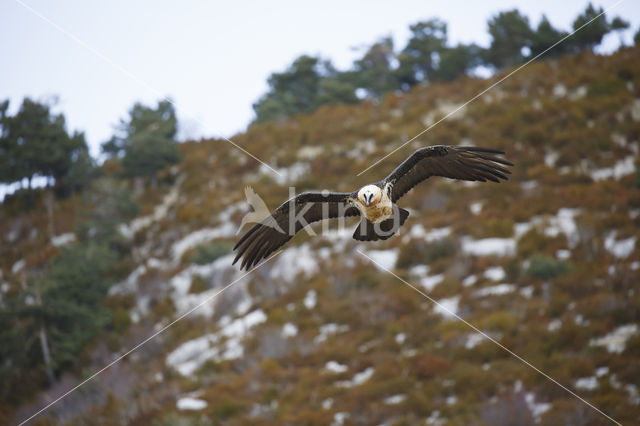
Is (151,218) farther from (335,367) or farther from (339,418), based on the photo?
(339,418)

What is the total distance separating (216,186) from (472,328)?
1487 cm

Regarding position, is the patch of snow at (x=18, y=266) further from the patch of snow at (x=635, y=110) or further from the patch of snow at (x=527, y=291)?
the patch of snow at (x=635, y=110)

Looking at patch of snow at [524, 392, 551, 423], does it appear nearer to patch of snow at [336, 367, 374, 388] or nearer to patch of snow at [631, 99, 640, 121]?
patch of snow at [336, 367, 374, 388]

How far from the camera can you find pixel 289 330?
19484mm

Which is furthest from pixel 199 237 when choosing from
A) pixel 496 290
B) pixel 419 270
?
pixel 496 290

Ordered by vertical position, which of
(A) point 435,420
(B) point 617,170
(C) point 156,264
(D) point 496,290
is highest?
(B) point 617,170

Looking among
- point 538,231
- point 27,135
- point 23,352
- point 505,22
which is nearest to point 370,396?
point 538,231

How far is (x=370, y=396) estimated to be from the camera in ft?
51.6

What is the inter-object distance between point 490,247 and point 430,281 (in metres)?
2.04

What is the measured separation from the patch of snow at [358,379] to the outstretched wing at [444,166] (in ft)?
26.0

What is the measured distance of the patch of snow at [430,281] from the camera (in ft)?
65.6

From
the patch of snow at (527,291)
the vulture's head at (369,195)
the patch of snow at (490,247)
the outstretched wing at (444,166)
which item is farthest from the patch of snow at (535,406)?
the vulture's head at (369,195)

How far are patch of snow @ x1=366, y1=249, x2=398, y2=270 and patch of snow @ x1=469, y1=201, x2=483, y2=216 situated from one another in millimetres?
2949

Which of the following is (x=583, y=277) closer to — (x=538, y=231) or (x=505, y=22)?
(x=538, y=231)
